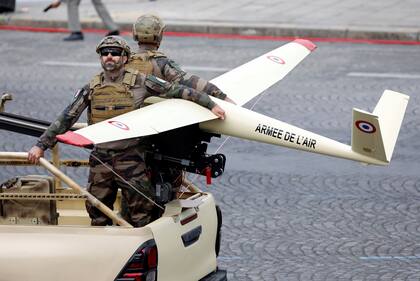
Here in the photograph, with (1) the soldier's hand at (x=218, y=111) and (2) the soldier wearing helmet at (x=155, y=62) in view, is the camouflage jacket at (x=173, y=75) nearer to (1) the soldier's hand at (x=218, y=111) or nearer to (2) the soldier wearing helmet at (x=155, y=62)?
(2) the soldier wearing helmet at (x=155, y=62)

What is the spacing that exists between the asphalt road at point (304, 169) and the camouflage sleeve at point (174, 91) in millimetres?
2419

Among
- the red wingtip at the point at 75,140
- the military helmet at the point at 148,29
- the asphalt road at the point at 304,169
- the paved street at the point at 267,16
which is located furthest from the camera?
the paved street at the point at 267,16

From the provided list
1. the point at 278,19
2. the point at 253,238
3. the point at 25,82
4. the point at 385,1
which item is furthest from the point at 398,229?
the point at 385,1

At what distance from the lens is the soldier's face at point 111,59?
7883 mm

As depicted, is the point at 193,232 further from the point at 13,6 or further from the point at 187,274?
the point at 13,6

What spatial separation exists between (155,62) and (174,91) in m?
0.55

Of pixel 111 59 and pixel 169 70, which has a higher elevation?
pixel 111 59

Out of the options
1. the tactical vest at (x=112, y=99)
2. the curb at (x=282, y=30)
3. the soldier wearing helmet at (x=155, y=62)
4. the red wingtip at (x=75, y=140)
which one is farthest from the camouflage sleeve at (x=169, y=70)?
the curb at (x=282, y=30)

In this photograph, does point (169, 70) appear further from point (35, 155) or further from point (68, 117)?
point (35, 155)

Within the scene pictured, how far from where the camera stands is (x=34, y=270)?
7.22m

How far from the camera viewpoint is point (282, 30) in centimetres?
2125

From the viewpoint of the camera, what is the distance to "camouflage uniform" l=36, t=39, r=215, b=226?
7863 millimetres

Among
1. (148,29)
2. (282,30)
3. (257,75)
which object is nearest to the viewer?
(148,29)

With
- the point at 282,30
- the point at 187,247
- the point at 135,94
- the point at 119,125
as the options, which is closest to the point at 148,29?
the point at 135,94
